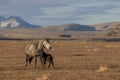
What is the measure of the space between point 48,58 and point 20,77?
6.69 metres

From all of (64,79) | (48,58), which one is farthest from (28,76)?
(48,58)

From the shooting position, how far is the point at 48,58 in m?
29.5

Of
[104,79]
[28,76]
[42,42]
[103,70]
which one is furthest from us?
[42,42]

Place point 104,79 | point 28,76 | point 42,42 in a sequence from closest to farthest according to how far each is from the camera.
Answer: point 104,79
point 28,76
point 42,42

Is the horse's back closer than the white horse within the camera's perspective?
No

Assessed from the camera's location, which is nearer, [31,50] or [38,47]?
[38,47]

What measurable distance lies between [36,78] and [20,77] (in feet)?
4.79

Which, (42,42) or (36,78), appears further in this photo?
(42,42)

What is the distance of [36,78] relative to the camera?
21.8 metres

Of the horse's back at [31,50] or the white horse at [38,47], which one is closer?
the white horse at [38,47]

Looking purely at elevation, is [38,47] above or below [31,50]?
above

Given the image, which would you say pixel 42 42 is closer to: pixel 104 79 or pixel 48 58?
pixel 48 58

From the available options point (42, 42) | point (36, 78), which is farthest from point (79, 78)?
point (42, 42)

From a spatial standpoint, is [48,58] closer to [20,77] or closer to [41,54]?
[41,54]
